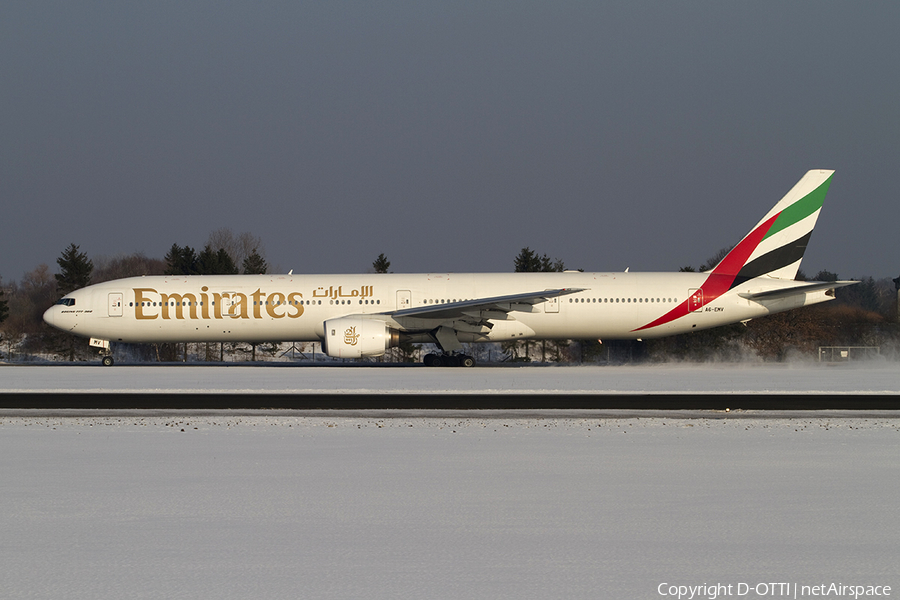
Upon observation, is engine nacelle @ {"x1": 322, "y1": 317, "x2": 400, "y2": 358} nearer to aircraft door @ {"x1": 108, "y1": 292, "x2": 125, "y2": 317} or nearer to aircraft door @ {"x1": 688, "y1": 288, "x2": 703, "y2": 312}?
aircraft door @ {"x1": 108, "y1": 292, "x2": 125, "y2": 317}

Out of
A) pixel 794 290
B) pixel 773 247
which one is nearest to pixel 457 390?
pixel 794 290

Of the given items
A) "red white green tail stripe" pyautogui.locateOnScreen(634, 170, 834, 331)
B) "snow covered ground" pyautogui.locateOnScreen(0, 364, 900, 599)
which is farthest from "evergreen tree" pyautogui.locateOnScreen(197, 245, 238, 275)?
"snow covered ground" pyautogui.locateOnScreen(0, 364, 900, 599)

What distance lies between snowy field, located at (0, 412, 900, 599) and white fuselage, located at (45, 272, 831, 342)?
16.9 meters

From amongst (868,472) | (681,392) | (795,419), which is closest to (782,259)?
(681,392)

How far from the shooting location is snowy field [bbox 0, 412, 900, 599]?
450 centimetres

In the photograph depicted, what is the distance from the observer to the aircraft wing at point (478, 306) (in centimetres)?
2534

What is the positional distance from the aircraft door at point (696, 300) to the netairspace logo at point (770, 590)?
23.4 meters

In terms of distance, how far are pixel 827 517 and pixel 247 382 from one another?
53.5 ft

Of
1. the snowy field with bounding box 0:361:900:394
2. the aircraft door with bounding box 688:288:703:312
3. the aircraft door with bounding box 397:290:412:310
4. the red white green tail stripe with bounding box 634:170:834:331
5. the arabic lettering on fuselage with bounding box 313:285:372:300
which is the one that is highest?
the red white green tail stripe with bounding box 634:170:834:331

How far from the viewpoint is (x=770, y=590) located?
4.33 metres

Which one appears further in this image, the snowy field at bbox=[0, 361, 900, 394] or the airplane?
the airplane

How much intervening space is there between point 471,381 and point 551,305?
25.1 feet

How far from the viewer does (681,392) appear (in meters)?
16.5

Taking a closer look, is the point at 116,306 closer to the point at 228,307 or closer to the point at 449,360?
the point at 228,307
